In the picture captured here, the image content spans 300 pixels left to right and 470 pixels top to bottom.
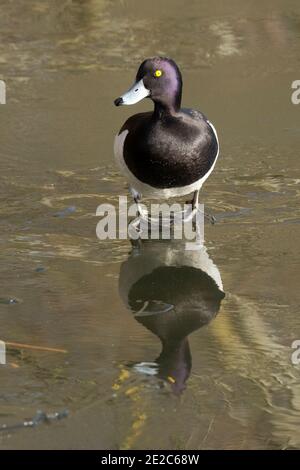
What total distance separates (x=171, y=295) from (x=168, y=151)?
100 cm

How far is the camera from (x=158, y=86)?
593cm

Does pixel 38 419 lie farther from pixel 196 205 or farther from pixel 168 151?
pixel 196 205

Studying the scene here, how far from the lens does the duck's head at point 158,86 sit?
592 cm

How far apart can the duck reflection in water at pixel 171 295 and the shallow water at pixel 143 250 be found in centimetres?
1

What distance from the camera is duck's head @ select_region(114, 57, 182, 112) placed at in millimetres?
5918

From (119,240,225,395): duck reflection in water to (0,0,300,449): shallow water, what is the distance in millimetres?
12

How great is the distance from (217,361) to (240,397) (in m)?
0.34

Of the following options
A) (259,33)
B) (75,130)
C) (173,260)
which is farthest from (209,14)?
(173,260)

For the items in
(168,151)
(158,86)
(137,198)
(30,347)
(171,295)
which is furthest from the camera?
(137,198)

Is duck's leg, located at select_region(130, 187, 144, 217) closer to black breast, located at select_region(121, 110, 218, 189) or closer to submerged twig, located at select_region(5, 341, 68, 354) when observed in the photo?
black breast, located at select_region(121, 110, 218, 189)

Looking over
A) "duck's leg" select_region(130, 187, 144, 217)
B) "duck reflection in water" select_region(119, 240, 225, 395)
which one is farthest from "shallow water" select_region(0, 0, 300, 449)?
"duck's leg" select_region(130, 187, 144, 217)

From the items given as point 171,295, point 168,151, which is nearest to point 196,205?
point 168,151

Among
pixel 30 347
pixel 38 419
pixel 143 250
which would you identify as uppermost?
pixel 143 250

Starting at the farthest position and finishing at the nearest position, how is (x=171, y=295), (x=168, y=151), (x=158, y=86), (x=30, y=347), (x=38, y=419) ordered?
(x=158, y=86), (x=168, y=151), (x=171, y=295), (x=30, y=347), (x=38, y=419)
